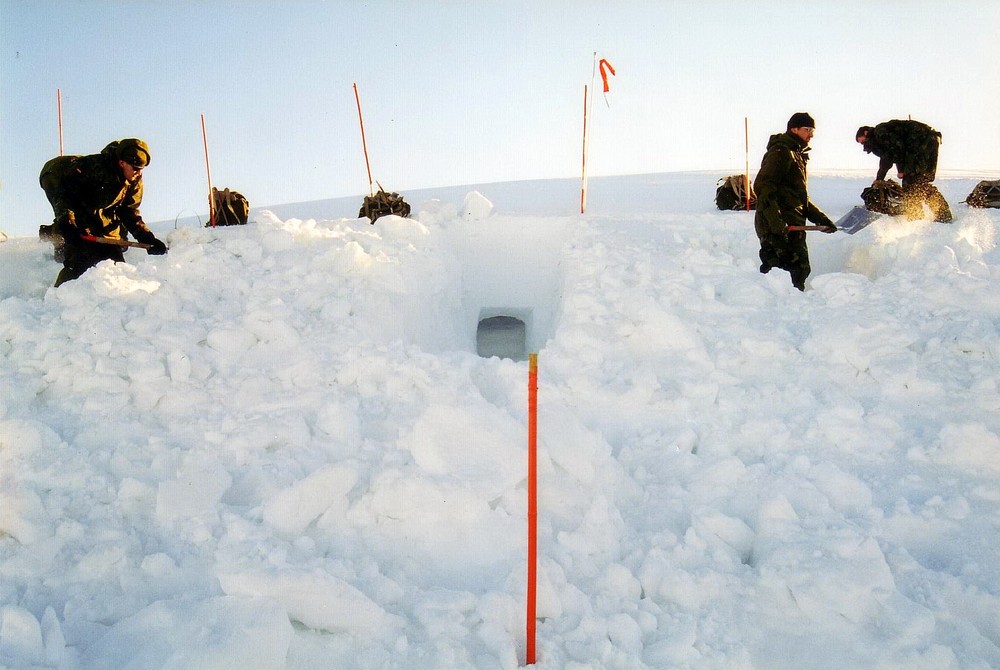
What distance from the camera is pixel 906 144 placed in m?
6.89

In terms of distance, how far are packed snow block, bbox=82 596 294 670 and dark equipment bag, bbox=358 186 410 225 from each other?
588cm

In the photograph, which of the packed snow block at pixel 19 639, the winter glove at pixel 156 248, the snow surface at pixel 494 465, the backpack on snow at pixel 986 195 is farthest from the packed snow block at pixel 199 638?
the backpack on snow at pixel 986 195

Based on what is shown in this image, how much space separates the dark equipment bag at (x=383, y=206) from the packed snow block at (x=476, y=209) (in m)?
0.82

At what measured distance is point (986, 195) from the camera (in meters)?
7.39

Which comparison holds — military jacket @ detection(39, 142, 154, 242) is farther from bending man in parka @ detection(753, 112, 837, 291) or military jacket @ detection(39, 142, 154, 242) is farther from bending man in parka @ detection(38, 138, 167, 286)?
bending man in parka @ detection(753, 112, 837, 291)

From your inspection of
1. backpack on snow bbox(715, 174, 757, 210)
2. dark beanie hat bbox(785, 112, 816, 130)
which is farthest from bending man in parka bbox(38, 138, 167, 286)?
backpack on snow bbox(715, 174, 757, 210)

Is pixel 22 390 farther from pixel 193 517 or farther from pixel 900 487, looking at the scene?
pixel 900 487

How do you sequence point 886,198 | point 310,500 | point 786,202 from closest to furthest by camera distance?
point 310,500
point 786,202
point 886,198

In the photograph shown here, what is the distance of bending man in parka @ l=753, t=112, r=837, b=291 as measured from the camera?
567 centimetres

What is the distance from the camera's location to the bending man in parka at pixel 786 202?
18.6 ft

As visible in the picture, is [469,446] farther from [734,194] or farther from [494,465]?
[734,194]

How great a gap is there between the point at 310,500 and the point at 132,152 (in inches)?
171

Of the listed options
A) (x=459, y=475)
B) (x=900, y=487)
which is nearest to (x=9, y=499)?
(x=459, y=475)

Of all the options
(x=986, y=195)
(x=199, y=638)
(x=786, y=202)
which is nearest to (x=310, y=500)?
(x=199, y=638)
